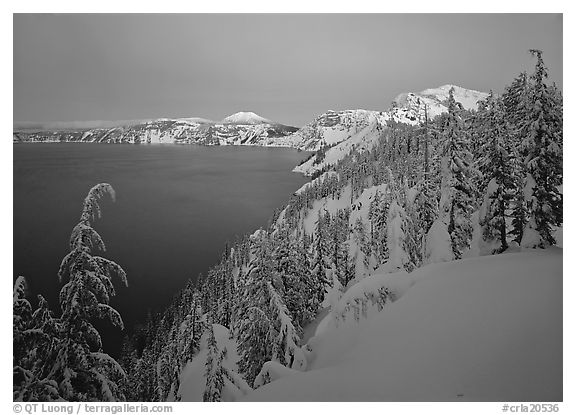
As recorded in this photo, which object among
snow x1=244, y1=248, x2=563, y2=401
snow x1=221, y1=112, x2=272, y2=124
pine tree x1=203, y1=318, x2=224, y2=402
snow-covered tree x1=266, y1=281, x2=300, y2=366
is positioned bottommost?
pine tree x1=203, y1=318, x2=224, y2=402

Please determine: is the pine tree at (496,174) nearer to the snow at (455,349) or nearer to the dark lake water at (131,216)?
the snow at (455,349)

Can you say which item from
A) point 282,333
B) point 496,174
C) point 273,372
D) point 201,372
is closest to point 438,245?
point 496,174

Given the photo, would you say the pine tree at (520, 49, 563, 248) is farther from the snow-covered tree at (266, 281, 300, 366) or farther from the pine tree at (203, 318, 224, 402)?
the pine tree at (203, 318, 224, 402)

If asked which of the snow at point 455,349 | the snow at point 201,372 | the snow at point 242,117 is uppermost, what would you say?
the snow at point 242,117

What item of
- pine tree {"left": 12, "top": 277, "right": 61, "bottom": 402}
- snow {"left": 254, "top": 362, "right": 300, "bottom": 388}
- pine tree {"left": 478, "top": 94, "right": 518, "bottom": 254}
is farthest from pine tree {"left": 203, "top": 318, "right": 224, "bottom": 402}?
pine tree {"left": 478, "top": 94, "right": 518, "bottom": 254}

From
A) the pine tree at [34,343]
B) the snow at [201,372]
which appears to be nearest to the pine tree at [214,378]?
the snow at [201,372]

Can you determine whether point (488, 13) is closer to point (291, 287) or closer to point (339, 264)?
point (291, 287)

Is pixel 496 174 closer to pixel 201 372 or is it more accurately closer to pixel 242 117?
pixel 242 117
